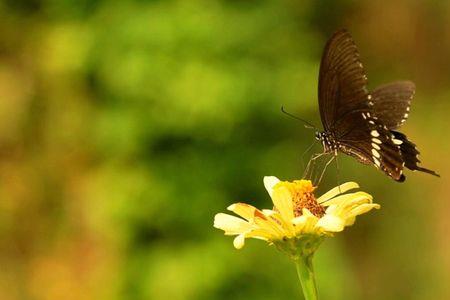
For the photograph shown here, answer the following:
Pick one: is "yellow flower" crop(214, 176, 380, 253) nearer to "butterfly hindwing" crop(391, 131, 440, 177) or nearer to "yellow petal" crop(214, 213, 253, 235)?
"yellow petal" crop(214, 213, 253, 235)

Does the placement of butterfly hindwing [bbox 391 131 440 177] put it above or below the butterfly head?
below

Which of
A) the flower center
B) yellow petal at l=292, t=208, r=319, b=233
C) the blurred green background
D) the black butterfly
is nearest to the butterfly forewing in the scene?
the black butterfly

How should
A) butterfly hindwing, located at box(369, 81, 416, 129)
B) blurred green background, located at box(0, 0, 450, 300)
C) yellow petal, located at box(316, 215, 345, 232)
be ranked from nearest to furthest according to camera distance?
yellow petal, located at box(316, 215, 345, 232)
butterfly hindwing, located at box(369, 81, 416, 129)
blurred green background, located at box(0, 0, 450, 300)

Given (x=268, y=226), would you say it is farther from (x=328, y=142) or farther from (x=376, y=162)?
(x=328, y=142)

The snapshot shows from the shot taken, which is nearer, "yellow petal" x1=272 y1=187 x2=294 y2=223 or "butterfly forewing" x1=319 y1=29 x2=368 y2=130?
"yellow petal" x1=272 y1=187 x2=294 y2=223

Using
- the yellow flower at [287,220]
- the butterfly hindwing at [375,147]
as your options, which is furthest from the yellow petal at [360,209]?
the butterfly hindwing at [375,147]

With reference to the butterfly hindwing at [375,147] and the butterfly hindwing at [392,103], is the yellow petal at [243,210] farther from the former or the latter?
the butterfly hindwing at [392,103]

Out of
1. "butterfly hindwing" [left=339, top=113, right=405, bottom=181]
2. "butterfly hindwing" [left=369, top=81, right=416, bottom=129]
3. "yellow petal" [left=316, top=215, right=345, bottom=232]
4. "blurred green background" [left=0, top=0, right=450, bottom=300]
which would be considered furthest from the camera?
Result: "blurred green background" [left=0, top=0, right=450, bottom=300]
